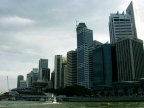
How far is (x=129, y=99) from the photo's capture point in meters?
199

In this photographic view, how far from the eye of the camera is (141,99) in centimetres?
19012

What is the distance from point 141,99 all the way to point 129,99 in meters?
11.3
